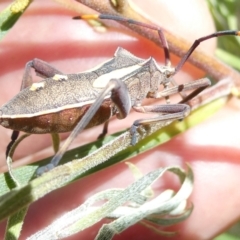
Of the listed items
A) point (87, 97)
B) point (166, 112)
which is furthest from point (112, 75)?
point (166, 112)

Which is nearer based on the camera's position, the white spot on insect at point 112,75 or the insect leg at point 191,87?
the white spot on insect at point 112,75

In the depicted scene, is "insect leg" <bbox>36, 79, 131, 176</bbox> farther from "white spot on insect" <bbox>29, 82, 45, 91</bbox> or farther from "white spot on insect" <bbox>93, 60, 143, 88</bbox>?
"white spot on insect" <bbox>29, 82, 45, 91</bbox>

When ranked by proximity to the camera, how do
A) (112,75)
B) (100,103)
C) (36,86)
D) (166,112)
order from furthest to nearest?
(166,112) → (112,75) → (36,86) → (100,103)

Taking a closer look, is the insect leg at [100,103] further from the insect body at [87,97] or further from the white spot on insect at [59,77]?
the white spot on insect at [59,77]

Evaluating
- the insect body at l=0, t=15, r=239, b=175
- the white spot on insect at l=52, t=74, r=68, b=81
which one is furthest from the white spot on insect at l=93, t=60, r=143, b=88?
the white spot on insect at l=52, t=74, r=68, b=81

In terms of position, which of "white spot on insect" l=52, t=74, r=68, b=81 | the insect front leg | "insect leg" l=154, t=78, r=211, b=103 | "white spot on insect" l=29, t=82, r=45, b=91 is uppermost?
Result: "white spot on insect" l=52, t=74, r=68, b=81

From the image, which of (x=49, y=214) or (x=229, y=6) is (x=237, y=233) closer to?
(x=49, y=214)

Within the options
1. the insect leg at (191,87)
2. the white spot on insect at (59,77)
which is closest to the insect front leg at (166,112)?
the insect leg at (191,87)

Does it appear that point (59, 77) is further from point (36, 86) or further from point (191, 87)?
point (191, 87)

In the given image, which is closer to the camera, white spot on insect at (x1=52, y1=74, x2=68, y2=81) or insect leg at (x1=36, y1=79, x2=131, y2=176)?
insect leg at (x1=36, y1=79, x2=131, y2=176)
